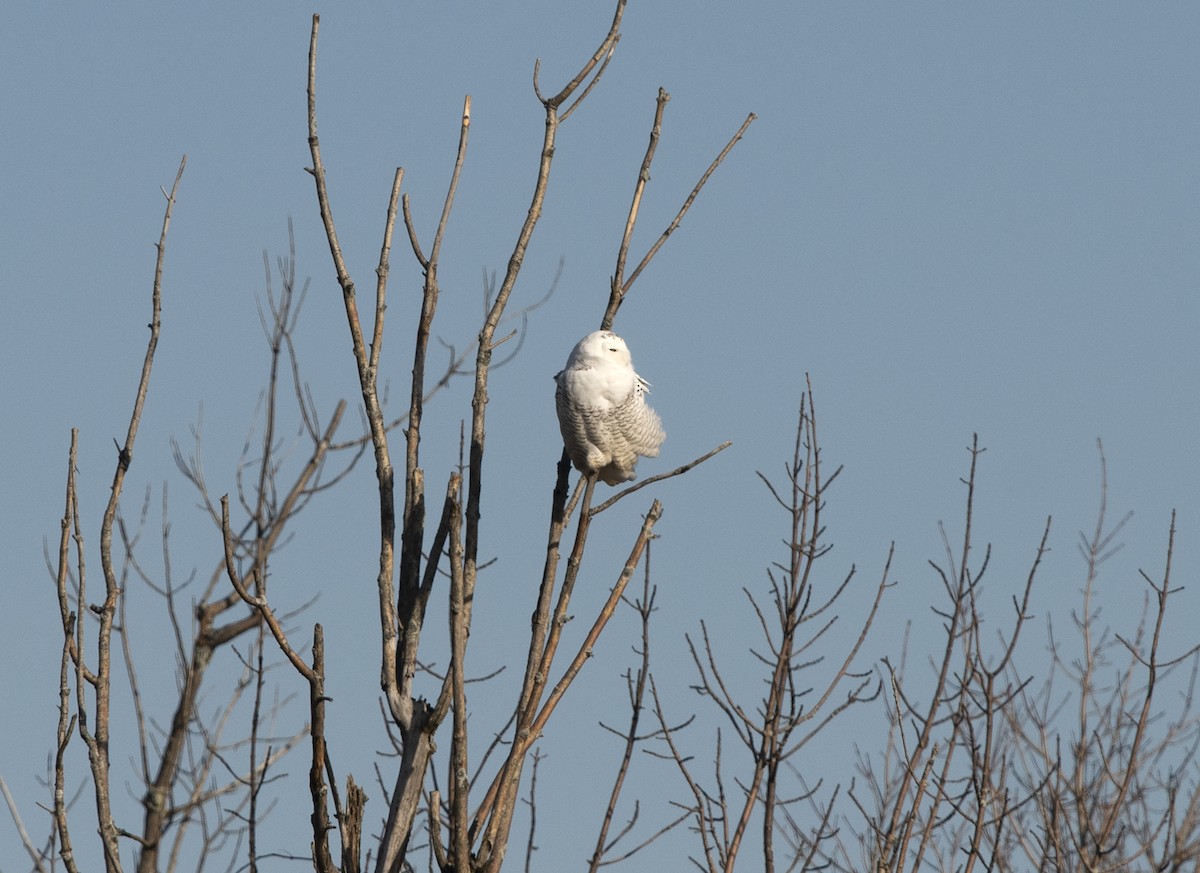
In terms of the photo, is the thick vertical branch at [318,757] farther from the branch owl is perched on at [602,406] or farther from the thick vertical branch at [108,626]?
the branch owl is perched on at [602,406]

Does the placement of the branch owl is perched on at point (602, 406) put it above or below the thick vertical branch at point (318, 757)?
above

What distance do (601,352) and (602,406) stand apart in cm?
17

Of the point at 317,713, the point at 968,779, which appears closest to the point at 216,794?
the point at 317,713

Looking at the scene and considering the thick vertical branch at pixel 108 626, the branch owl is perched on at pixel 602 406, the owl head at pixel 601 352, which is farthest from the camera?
the owl head at pixel 601 352

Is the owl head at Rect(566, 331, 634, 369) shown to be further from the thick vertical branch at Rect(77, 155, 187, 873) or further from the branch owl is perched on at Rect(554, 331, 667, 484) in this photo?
the thick vertical branch at Rect(77, 155, 187, 873)

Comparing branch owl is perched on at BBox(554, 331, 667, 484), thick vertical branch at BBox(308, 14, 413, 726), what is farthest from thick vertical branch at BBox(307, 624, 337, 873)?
branch owl is perched on at BBox(554, 331, 667, 484)

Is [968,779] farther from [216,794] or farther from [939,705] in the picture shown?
[216,794]

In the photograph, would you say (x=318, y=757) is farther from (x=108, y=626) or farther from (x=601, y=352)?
(x=601, y=352)

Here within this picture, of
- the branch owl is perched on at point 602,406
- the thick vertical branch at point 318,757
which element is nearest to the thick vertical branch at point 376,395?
the thick vertical branch at point 318,757

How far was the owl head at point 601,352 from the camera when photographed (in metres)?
4.84

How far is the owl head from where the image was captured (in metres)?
4.84

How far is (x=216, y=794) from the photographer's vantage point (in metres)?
3.01

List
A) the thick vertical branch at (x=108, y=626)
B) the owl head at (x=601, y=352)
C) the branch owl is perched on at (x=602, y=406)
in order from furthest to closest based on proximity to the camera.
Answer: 1. the owl head at (x=601, y=352)
2. the branch owl is perched on at (x=602, y=406)
3. the thick vertical branch at (x=108, y=626)

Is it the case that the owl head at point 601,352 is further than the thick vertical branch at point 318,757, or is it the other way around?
the owl head at point 601,352
